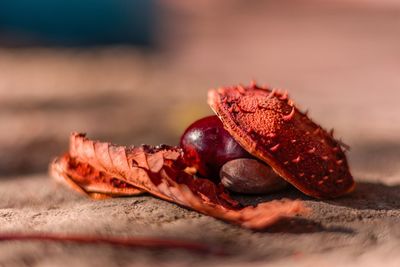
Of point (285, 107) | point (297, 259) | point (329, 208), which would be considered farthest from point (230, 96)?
point (297, 259)

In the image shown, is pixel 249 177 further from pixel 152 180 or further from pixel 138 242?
pixel 138 242

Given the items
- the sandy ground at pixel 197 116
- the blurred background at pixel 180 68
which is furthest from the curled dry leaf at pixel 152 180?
the blurred background at pixel 180 68

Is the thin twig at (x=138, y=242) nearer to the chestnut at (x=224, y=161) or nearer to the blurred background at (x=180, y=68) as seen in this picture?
the chestnut at (x=224, y=161)

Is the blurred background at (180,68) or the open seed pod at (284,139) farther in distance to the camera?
the blurred background at (180,68)

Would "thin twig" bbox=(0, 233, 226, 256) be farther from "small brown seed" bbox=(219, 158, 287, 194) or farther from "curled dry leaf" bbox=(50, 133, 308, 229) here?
"small brown seed" bbox=(219, 158, 287, 194)

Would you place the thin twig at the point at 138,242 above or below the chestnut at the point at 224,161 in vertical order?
below
